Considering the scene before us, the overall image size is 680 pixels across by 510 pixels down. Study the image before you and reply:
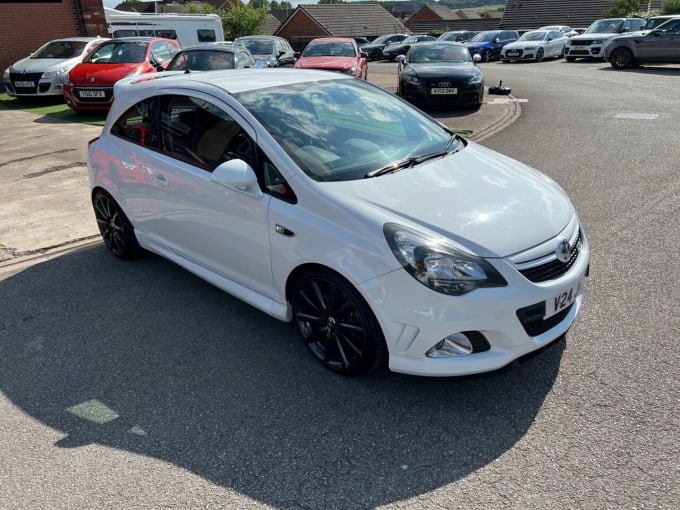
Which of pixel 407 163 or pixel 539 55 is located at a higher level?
pixel 407 163

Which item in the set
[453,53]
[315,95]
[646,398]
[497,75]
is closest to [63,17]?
[453,53]

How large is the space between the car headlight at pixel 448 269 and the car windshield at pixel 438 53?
456 inches

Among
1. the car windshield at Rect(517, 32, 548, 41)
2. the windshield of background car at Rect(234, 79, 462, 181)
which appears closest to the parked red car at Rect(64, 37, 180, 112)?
the windshield of background car at Rect(234, 79, 462, 181)

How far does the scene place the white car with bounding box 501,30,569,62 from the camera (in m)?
27.0

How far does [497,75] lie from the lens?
20562 millimetres

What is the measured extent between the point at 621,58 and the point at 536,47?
771 cm

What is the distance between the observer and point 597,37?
24125 millimetres

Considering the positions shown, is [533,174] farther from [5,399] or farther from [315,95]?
[5,399]

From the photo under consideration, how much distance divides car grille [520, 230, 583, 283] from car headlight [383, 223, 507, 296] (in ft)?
0.62

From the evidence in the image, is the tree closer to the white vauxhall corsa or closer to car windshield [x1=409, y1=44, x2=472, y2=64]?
car windshield [x1=409, y1=44, x2=472, y2=64]

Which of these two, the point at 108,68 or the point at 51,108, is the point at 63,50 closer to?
the point at 51,108

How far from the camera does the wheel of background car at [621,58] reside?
764 inches

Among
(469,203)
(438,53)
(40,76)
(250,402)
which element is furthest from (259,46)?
(250,402)

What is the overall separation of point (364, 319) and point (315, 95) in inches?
72.1
